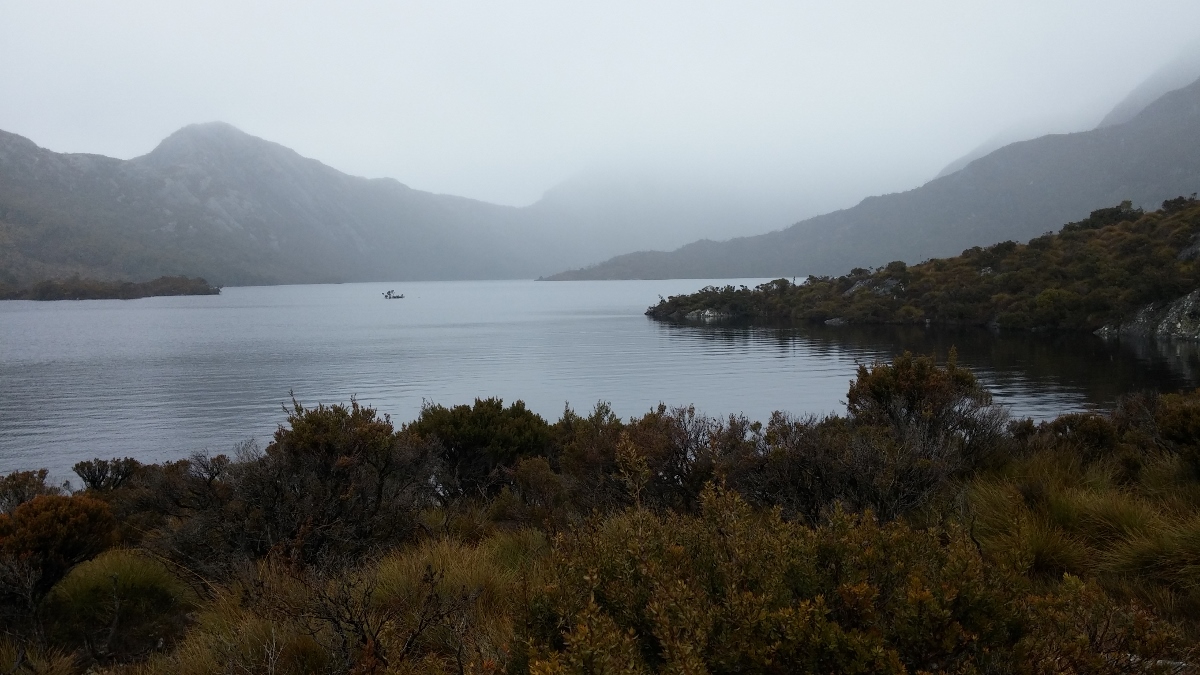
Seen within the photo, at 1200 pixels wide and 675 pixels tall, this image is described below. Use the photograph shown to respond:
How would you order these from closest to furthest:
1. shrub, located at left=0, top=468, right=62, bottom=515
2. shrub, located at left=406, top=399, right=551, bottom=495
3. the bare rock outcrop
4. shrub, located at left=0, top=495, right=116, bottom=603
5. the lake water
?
shrub, located at left=0, top=495, right=116, bottom=603 < shrub, located at left=0, top=468, right=62, bottom=515 < shrub, located at left=406, top=399, right=551, bottom=495 < the lake water < the bare rock outcrop

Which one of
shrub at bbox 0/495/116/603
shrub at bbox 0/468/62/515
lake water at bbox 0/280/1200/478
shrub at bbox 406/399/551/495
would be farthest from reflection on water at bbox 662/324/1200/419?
shrub at bbox 0/468/62/515

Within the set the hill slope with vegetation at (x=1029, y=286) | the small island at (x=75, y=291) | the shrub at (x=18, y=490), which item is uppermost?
the small island at (x=75, y=291)

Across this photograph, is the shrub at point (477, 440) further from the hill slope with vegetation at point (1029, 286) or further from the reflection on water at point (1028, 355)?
the hill slope with vegetation at point (1029, 286)

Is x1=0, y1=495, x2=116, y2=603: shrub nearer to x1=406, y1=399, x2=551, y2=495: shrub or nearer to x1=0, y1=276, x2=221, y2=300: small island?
x1=406, y1=399, x2=551, y2=495: shrub

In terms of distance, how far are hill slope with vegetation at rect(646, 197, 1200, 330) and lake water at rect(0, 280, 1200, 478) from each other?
236 inches

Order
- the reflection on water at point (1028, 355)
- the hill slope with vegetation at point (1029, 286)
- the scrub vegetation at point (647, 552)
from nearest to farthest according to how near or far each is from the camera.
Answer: the scrub vegetation at point (647, 552) < the reflection on water at point (1028, 355) < the hill slope with vegetation at point (1029, 286)

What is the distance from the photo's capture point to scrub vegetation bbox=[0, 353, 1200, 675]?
2.64 metres

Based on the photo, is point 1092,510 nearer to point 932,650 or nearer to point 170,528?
point 932,650

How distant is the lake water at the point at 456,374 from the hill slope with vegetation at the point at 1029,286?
19.7ft

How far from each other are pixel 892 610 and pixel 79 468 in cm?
1963

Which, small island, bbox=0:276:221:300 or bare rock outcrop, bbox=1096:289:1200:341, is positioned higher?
small island, bbox=0:276:221:300

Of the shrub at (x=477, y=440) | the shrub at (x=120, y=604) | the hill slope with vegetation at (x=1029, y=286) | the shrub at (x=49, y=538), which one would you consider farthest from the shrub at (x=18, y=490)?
the hill slope with vegetation at (x=1029, y=286)

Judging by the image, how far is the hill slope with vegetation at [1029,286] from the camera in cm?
5056

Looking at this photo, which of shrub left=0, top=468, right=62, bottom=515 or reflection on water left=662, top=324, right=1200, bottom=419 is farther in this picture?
reflection on water left=662, top=324, right=1200, bottom=419
